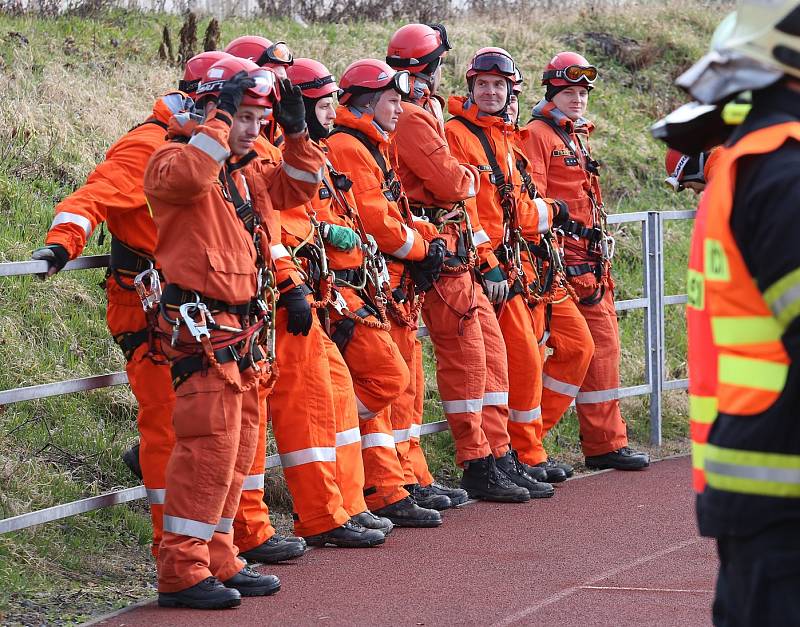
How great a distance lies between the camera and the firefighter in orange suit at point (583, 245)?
905cm

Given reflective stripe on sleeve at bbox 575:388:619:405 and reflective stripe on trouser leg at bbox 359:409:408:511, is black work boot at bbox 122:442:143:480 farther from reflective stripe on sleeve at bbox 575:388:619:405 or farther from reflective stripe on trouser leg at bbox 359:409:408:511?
reflective stripe on sleeve at bbox 575:388:619:405

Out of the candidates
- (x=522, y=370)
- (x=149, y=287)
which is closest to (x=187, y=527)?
(x=149, y=287)

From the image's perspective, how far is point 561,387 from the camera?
902cm

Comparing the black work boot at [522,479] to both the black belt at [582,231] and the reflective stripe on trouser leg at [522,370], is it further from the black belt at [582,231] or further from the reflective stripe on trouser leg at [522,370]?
the black belt at [582,231]

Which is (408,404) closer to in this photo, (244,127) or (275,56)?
(275,56)

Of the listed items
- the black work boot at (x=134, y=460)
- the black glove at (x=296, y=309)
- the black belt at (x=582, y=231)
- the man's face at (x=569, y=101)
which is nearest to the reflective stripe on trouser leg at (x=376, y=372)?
the black glove at (x=296, y=309)

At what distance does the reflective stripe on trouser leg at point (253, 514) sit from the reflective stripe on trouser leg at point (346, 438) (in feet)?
1.64

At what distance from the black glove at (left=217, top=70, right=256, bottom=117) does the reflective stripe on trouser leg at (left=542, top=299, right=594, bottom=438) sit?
379 cm

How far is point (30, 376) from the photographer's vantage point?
811 cm

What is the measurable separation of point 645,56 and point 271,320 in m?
13.1

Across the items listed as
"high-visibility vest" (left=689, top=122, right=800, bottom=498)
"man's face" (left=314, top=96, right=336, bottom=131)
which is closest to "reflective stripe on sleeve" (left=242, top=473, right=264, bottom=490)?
"man's face" (left=314, top=96, right=336, bottom=131)

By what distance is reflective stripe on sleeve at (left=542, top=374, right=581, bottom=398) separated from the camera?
29.6 ft

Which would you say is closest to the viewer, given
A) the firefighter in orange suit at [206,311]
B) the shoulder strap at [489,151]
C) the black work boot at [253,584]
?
the firefighter in orange suit at [206,311]

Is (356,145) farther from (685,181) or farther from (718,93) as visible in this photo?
(718,93)
